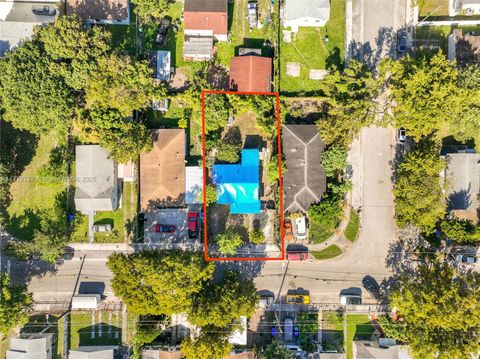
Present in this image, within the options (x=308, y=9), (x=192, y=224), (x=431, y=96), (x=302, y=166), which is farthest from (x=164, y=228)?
(x=431, y=96)

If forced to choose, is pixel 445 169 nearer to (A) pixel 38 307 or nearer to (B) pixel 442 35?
(B) pixel 442 35

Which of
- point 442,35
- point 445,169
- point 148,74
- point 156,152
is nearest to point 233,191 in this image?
point 156,152

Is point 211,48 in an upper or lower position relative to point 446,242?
upper

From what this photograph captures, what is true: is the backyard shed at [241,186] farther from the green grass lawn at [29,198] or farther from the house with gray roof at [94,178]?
the green grass lawn at [29,198]

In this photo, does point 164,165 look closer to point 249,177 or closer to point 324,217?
point 249,177

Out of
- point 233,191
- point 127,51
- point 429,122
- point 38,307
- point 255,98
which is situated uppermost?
point 127,51

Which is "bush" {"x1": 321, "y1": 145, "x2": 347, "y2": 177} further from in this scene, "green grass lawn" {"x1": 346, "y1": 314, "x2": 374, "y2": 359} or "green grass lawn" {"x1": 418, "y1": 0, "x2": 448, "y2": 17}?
"green grass lawn" {"x1": 418, "y1": 0, "x2": 448, "y2": 17}
